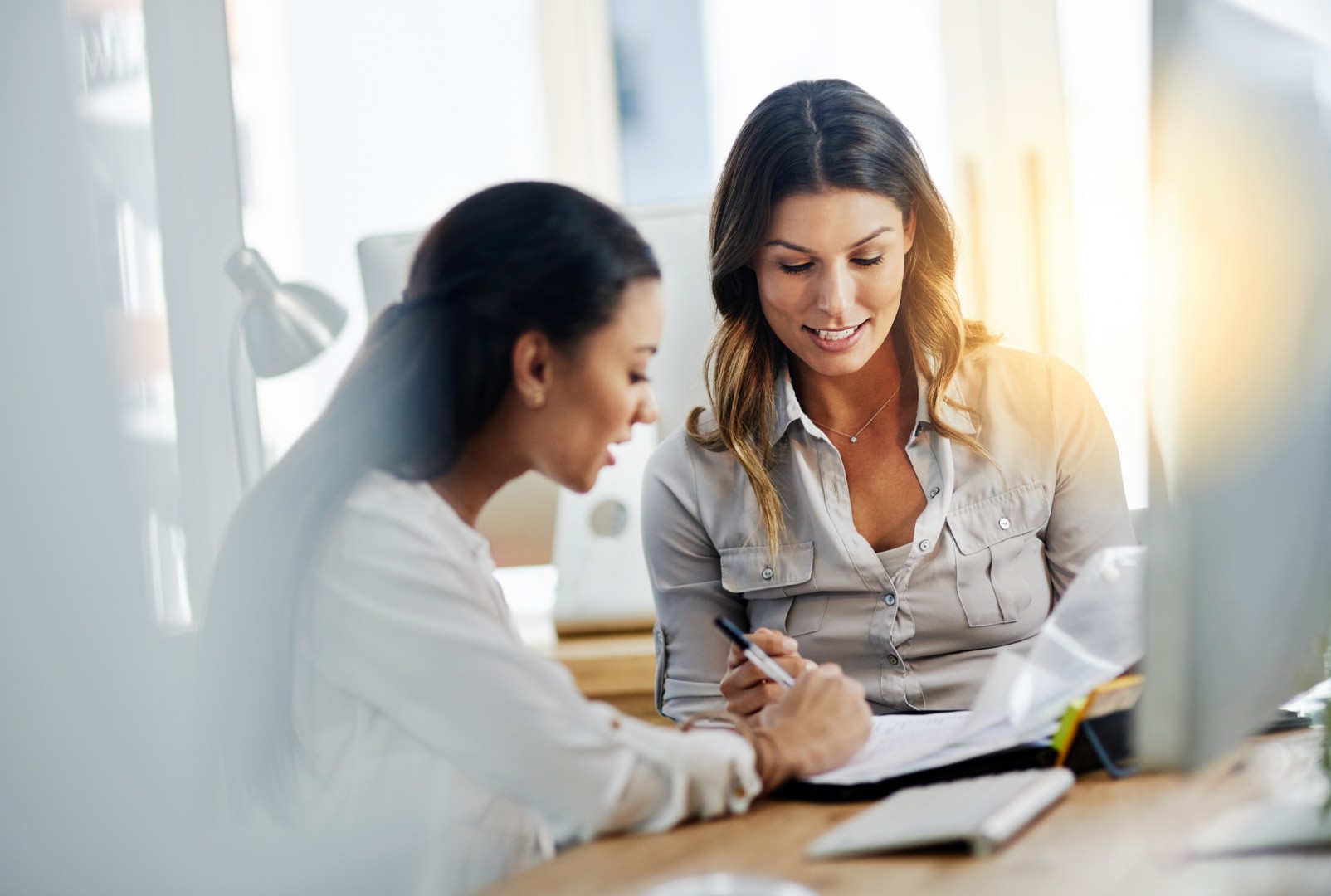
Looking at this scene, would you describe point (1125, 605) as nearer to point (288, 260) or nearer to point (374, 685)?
point (374, 685)

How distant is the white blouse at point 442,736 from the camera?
2.41ft

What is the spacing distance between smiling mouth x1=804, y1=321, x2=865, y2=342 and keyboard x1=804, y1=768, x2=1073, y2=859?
548 millimetres

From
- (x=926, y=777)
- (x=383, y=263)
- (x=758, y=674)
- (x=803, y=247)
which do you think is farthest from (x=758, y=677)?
(x=383, y=263)

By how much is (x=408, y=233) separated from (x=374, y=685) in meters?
0.73

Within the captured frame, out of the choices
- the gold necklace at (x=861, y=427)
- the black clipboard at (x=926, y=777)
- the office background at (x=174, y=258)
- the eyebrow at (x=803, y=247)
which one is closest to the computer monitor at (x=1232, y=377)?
the office background at (x=174, y=258)

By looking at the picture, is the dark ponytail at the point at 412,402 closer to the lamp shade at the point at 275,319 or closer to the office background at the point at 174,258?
the office background at the point at 174,258

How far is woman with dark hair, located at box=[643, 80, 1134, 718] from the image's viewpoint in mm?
1212

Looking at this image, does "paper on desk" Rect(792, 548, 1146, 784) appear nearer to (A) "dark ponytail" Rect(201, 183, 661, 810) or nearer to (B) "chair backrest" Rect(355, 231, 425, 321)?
(A) "dark ponytail" Rect(201, 183, 661, 810)

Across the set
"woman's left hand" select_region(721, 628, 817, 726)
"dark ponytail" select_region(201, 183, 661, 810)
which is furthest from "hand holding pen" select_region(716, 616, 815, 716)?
"dark ponytail" select_region(201, 183, 661, 810)

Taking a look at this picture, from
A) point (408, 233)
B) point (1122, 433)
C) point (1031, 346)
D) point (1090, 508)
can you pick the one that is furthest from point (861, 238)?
point (1031, 346)

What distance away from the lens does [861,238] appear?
1.19 meters

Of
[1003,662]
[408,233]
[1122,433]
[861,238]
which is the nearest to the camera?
[1003,662]

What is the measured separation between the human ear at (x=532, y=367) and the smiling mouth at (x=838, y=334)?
0.49 metres

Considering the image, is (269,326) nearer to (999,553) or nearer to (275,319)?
(275,319)
